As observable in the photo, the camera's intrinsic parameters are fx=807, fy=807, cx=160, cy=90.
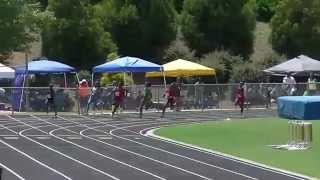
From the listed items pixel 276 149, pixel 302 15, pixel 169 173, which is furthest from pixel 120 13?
pixel 169 173

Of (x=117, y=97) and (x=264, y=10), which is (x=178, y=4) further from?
(x=117, y=97)

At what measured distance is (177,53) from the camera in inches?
2156

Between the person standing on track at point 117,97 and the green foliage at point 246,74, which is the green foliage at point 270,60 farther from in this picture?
the person standing on track at point 117,97

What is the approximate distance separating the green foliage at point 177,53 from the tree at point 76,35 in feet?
16.8

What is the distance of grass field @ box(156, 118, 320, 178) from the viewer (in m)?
18.3

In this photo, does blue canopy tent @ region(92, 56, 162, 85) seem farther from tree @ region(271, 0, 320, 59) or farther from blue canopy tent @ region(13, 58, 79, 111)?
tree @ region(271, 0, 320, 59)

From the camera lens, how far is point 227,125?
96.5ft

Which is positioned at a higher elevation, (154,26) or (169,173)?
(154,26)

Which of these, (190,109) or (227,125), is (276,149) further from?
(190,109)

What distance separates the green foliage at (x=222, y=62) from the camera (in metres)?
51.8

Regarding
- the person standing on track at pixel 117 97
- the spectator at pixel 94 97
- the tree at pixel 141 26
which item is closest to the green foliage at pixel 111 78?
the spectator at pixel 94 97

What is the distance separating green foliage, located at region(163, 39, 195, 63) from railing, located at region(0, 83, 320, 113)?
41.6ft

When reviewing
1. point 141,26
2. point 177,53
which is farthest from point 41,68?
point 177,53

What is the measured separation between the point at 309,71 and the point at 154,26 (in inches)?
554
